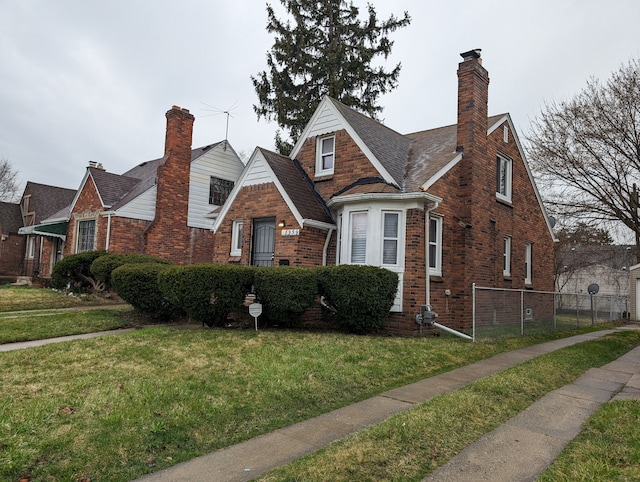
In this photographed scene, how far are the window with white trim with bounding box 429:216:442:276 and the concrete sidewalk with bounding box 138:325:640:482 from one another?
4948 millimetres

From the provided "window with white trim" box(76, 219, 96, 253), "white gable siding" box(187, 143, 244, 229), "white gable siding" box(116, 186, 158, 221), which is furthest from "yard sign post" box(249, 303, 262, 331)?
"window with white trim" box(76, 219, 96, 253)

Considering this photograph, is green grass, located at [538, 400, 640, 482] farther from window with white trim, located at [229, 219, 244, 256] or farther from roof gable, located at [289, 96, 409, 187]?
window with white trim, located at [229, 219, 244, 256]

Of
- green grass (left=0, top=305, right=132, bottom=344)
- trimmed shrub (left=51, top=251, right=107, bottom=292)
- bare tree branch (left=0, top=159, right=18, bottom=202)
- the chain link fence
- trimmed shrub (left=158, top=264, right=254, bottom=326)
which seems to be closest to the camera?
green grass (left=0, top=305, right=132, bottom=344)

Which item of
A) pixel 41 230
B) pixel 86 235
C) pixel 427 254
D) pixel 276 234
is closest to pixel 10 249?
pixel 41 230

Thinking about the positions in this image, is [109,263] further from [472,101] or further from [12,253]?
[12,253]

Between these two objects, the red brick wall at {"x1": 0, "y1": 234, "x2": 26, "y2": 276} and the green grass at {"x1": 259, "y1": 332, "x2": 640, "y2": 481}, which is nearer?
the green grass at {"x1": 259, "y1": 332, "x2": 640, "y2": 481}

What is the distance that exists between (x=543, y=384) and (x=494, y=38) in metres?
13.1

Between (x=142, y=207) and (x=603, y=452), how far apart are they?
18.1m

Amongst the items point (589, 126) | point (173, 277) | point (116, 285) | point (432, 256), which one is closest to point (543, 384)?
point (432, 256)

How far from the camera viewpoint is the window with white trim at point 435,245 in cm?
1178

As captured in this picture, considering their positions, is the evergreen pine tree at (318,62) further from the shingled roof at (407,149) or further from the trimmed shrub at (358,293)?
the trimmed shrub at (358,293)

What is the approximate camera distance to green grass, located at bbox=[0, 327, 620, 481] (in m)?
3.82

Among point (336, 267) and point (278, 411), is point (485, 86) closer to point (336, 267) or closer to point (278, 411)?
point (336, 267)

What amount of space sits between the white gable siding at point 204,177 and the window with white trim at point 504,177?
474 inches
